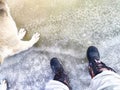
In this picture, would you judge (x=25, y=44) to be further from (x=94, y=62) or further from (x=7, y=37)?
(x=94, y=62)

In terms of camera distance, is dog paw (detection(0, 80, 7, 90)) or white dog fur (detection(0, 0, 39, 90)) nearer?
white dog fur (detection(0, 0, 39, 90))

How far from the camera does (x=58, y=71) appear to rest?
10.4ft

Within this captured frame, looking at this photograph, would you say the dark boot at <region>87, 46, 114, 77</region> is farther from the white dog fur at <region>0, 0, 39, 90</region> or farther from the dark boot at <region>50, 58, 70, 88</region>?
the white dog fur at <region>0, 0, 39, 90</region>

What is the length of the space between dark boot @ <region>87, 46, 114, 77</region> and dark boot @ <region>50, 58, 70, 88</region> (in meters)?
0.29

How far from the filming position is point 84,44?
3205 mm

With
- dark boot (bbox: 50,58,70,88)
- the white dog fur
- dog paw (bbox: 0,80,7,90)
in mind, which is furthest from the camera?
dog paw (bbox: 0,80,7,90)

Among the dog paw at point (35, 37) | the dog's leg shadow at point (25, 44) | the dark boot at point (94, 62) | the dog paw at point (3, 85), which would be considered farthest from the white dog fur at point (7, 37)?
the dark boot at point (94, 62)

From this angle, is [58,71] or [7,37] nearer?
[7,37]

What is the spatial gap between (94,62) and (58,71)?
15.7 inches

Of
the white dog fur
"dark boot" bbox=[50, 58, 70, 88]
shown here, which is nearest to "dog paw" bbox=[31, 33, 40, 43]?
the white dog fur

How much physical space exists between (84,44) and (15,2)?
0.95 meters

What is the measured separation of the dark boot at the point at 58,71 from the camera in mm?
3102

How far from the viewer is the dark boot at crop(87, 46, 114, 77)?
298 cm

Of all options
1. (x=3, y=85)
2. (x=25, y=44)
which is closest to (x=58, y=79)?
(x=25, y=44)
